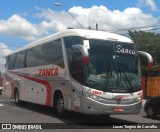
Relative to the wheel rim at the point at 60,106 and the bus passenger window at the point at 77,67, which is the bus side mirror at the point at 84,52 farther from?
the wheel rim at the point at 60,106

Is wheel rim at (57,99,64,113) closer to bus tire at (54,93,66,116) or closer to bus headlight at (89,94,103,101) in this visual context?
bus tire at (54,93,66,116)

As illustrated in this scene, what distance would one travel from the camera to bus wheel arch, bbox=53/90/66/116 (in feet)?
Result: 52.5

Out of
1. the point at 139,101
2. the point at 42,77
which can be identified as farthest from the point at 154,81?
the point at 139,101

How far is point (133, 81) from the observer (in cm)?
1467

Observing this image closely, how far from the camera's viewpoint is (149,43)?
4766cm

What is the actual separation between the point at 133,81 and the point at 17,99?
10846 mm

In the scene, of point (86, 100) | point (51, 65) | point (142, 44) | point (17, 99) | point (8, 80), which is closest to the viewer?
point (86, 100)

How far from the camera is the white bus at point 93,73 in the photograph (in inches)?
551

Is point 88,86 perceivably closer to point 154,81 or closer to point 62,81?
point 62,81

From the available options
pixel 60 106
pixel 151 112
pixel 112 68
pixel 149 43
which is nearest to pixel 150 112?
pixel 151 112

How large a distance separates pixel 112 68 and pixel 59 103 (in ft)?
10.4

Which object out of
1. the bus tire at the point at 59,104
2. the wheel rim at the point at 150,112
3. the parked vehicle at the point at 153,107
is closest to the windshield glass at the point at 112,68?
the bus tire at the point at 59,104

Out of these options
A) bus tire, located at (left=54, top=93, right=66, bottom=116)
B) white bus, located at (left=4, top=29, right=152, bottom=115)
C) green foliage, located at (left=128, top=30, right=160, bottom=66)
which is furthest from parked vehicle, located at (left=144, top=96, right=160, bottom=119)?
green foliage, located at (left=128, top=30, right=160, bottom=66)

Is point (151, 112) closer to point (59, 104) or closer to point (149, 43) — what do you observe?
point (59, 104)
